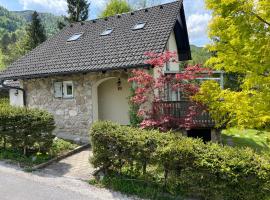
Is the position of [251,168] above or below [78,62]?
below

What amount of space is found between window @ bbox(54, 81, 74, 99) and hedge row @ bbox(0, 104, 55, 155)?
13.4 ft

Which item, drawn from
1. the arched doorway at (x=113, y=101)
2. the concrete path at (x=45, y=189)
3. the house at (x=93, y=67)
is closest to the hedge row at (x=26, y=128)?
the concrete path at (x=45, y=189)

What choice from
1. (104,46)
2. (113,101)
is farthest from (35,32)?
(113,101)

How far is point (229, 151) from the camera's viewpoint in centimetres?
636

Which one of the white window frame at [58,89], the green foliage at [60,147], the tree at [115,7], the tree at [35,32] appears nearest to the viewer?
the green foliage at [60,147]

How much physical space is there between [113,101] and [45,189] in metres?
8.17

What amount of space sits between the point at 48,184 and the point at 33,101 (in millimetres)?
8409

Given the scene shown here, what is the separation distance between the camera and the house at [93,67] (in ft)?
42.6

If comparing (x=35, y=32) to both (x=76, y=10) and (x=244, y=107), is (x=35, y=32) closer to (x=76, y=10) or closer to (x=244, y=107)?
(x=76, y=10)

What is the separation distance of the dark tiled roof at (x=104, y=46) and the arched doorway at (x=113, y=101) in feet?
5.63

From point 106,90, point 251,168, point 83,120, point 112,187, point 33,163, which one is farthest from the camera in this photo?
point 106,90

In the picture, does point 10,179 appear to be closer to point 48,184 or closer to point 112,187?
point 48,184

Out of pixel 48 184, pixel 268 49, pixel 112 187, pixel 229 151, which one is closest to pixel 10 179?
pixel 48 184

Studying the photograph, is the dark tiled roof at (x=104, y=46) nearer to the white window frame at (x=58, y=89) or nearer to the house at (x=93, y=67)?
the house at (x=93, y=67)
